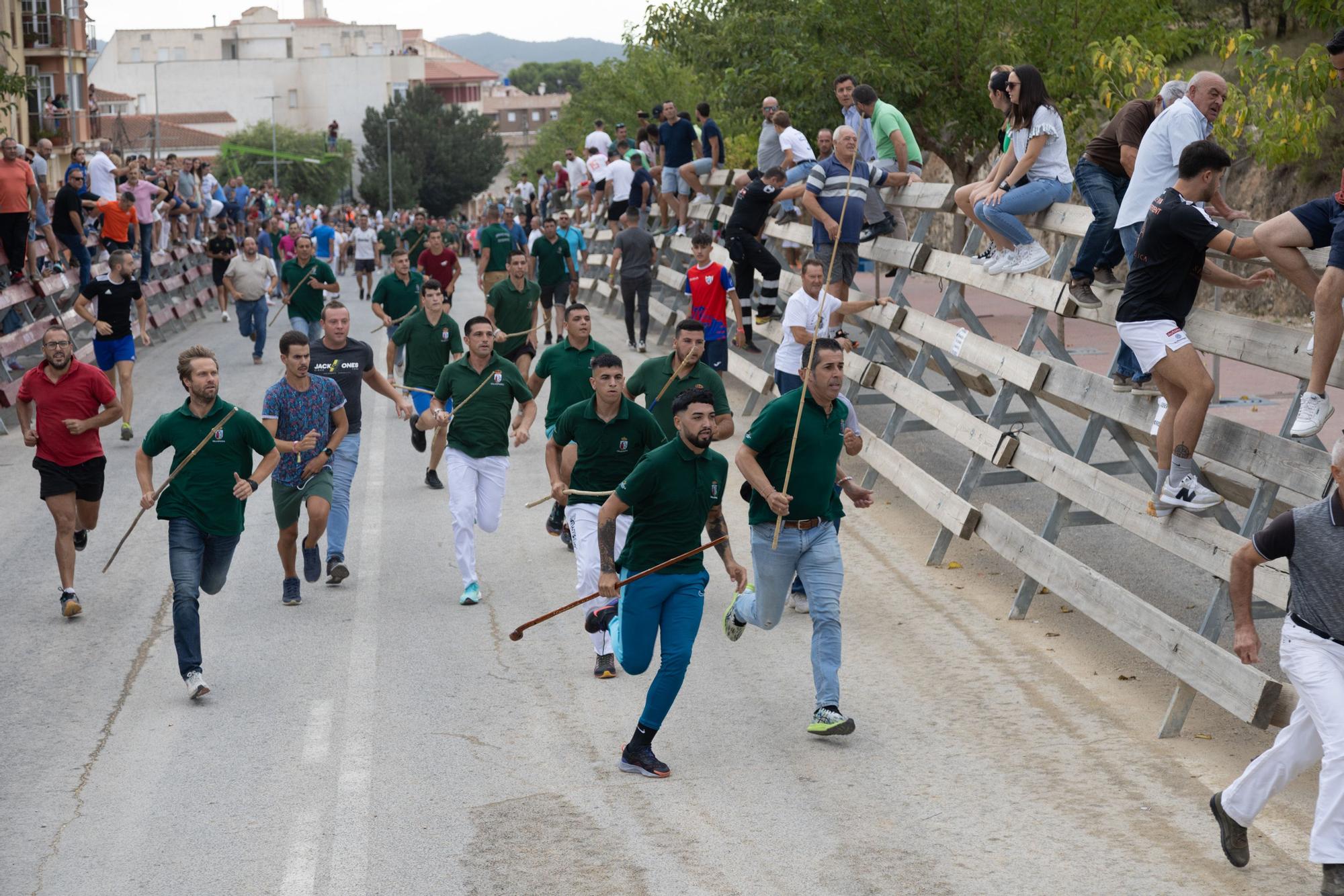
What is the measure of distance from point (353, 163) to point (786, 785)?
116351mm

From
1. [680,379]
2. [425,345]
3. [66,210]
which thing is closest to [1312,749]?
[680,379]

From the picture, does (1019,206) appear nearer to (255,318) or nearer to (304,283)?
(304,283)

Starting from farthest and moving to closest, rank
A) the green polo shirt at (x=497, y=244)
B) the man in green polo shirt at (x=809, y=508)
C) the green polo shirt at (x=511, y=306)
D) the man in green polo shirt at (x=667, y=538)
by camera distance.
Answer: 1. the green polo shirt at (x=497, y=244)
2. the green polo shirt at (x=511, y=306)
3. the man in green polo shirt at (x=809, y=508)
4. the man in green polo shirt at (x=667, y=538)

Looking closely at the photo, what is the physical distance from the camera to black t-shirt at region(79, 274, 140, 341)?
16391mm

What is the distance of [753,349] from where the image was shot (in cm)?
1841

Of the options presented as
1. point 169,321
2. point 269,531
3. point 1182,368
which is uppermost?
point 1182,368

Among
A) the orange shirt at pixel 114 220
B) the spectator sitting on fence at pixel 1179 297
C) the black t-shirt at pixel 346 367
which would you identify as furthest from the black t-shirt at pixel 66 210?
the spectator sitting on fence at pixel 1179 297

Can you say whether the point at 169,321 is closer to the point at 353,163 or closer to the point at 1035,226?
the point at 1035,226

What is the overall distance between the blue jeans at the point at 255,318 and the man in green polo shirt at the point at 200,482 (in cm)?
1367

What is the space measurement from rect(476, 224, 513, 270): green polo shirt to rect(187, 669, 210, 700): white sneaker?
13.1 metres

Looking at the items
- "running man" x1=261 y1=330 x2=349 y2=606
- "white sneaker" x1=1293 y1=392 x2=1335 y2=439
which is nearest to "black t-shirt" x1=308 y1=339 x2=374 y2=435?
"running man" x1=261 y1=330 x2=349 y2=606

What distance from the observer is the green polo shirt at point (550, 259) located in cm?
2130

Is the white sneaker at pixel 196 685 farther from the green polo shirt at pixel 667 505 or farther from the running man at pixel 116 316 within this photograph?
the running man at pixel 116 316

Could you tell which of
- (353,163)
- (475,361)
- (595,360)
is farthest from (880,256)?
(353,163)
